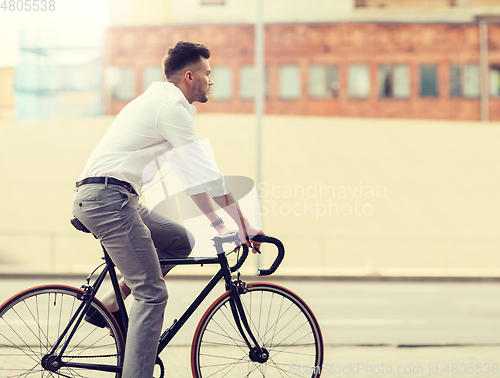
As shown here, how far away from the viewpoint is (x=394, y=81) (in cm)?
2906

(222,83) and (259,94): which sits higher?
(222,83)

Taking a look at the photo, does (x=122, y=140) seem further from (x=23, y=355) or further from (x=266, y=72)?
(x=266, y=72)

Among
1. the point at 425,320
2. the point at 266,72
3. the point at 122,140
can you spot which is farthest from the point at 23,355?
the point at 266,72

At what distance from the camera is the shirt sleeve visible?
118 inches

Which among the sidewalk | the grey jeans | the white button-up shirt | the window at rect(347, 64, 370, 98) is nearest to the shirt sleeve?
the white button-up shirt

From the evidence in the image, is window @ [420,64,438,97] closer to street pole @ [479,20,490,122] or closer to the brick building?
the brick building

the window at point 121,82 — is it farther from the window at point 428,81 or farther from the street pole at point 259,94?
the street pole at point 259,94

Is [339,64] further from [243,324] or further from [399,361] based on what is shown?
[243,324]

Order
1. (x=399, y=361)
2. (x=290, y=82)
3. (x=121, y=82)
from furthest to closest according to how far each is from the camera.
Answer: (x=121, y=82) → (x=290, y=82) → (x=399, y=361)

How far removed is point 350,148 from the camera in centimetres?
2194

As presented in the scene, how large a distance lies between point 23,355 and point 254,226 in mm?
1325

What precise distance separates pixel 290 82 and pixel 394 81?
4.54 meters

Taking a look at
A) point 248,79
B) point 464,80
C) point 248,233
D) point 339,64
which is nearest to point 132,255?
point 248,233

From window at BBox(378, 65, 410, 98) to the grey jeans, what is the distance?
88.6 feet
